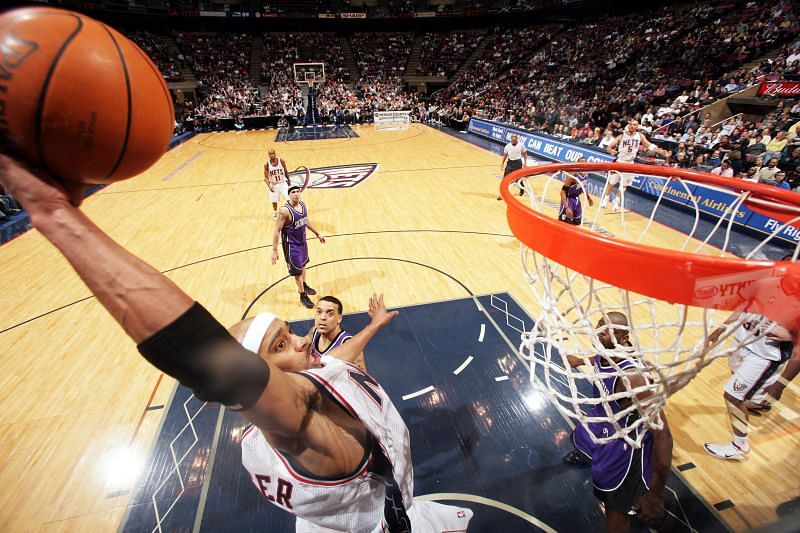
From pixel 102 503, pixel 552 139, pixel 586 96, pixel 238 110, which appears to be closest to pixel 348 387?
pixel 102 503

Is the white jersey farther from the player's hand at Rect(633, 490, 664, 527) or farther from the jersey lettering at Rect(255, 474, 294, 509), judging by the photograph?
the jersey lettering at Rect(255, 474, 294, 509)

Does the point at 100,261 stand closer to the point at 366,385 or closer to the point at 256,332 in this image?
the point at 256,332

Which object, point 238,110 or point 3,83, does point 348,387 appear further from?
point 238,110

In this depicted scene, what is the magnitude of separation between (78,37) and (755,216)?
364 inches

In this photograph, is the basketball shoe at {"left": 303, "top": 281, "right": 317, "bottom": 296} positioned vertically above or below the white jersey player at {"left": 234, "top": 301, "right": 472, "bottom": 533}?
below

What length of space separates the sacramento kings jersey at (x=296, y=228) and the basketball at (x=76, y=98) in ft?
12.0

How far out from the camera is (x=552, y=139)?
42.4 feet

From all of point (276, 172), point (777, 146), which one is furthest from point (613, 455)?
point (777, 146)

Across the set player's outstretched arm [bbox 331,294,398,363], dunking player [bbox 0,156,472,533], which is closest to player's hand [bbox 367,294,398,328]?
player's outstretched arm [bbox 331,294,398,363]

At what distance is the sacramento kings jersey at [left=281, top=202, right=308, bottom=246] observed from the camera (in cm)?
500

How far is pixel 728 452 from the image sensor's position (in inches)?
126

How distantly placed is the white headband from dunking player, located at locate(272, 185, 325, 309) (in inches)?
140

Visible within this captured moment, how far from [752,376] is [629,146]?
695 centimetres

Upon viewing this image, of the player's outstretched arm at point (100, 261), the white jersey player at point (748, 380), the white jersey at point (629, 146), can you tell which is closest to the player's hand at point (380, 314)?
the player's outstretched arm at point (100, 261)
